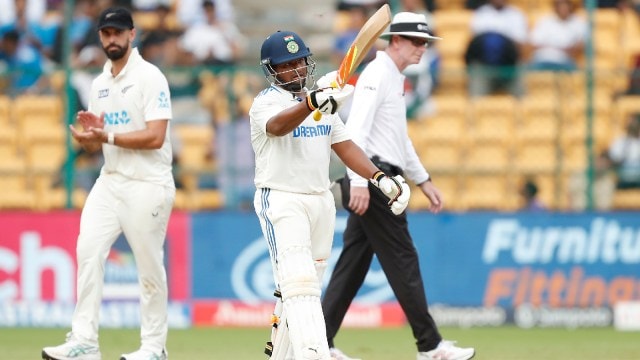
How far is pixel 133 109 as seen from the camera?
9078 mm

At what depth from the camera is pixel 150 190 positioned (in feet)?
29.6

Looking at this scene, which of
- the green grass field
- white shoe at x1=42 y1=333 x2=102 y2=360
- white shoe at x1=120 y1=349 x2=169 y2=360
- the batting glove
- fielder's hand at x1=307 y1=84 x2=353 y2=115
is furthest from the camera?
the green grass field

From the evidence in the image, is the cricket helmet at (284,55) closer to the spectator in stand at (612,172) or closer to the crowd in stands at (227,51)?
the crowd in stands at (227,51)

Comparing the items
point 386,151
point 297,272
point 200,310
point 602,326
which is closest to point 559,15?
point 602,326

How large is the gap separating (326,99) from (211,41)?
8266 mm

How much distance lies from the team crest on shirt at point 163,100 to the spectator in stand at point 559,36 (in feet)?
21.3

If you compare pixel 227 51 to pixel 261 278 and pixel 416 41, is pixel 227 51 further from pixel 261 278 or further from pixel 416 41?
pixel 416 41

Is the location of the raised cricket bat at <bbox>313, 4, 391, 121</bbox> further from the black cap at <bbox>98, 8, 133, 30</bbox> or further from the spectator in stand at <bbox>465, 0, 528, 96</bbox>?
the spectator in stand at <bbox>465, 0, 528, 96</bbox>

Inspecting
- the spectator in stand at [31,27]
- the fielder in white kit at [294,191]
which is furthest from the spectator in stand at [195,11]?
the fielder in white kit at [294,191]

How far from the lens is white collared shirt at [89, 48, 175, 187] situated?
903cm

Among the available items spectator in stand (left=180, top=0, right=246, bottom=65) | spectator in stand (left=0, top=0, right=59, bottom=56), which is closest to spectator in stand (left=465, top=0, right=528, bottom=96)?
spectator in stand (left=180, top=0, right=246, bottom=65)

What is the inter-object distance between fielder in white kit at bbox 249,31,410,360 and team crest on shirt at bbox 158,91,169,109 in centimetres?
167

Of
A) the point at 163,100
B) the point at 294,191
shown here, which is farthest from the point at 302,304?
the point at 163,100

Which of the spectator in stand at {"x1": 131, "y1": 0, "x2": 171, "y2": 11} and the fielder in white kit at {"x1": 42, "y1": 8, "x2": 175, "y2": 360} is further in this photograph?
the spectator in stand at {"x1": 131, "y1": 0, "x2": 171, "y2": 11}
